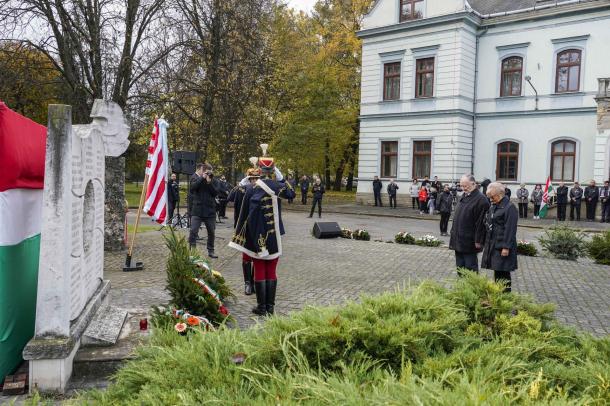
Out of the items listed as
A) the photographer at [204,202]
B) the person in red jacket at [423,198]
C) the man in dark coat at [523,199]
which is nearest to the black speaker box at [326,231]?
the photographer at [204,202]

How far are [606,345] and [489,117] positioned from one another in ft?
91.4

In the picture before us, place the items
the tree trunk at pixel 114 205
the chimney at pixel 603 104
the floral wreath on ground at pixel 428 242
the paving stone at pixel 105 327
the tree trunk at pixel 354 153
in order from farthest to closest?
the tree trunk at pixel 354 153
the chimney at pixel 603 104
the floral wreath on ground at pixel 428 242
the tree trunk at pixel 114 205
the paving stone at pixel 105 327

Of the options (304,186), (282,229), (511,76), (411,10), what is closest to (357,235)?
(282,229)

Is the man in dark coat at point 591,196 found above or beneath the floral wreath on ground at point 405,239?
above

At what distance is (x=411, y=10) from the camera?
30578 millimetres

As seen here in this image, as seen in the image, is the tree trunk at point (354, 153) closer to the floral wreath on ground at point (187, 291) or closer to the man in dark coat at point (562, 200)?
the man in dark coat at point (562, 200)

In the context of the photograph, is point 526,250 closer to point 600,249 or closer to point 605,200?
point 600,249

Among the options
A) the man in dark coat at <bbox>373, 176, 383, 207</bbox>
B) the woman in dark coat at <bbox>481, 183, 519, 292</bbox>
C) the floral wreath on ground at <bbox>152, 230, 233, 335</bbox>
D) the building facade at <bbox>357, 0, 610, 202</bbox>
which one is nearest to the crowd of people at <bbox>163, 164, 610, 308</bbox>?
the woman in dark coat at <bbox>481, 183, 519, 292</bbox>

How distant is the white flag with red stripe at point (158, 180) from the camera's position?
29.3ft

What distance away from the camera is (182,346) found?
307 cm

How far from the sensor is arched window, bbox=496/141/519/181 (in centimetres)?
2855

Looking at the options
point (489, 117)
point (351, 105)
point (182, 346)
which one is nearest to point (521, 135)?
point (489, 117)

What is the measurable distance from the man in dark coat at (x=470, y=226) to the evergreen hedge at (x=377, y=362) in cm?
456

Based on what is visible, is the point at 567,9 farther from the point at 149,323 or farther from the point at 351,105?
the point at 149,323
